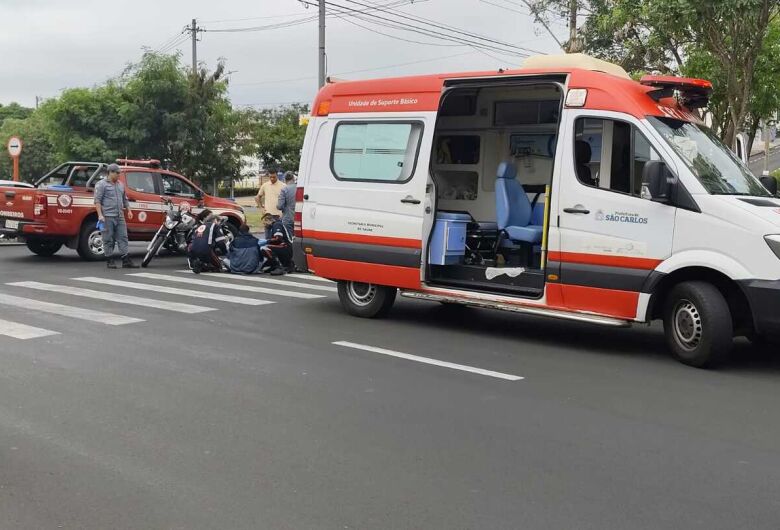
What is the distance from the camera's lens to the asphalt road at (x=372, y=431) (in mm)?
4145

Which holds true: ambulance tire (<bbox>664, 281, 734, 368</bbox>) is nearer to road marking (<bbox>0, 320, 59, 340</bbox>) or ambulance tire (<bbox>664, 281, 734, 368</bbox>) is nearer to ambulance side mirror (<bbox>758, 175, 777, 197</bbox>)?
ambulance side mirror (<bbox>758, 175, 777, 197</bbox>)

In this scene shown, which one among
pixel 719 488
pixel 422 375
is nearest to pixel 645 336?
pixel 422 375

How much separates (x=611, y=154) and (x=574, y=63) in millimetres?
1131

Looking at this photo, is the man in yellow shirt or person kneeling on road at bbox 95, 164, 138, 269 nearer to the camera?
person kneeling on road at bbox 95, 164, 138, 269

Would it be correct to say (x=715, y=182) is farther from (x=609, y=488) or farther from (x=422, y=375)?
(x=609, y=488)

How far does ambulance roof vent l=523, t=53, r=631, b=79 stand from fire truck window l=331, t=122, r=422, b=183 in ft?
4.74

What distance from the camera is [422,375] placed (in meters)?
6.96

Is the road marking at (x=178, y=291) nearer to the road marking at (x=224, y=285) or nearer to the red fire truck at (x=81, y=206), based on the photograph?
→ the road marking at (x=224, y=285)

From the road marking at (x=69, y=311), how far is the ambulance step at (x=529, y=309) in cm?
321

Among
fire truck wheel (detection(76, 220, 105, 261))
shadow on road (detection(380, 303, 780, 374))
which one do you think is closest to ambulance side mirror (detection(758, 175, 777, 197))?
shadow on road (detection(380, 303, 780, 374))

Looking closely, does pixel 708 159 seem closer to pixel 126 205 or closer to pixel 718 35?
pixel 718 35

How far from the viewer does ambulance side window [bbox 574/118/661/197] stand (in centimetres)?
780

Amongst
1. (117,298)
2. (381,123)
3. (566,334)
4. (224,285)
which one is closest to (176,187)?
(224,285)

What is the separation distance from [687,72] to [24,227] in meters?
13.4
